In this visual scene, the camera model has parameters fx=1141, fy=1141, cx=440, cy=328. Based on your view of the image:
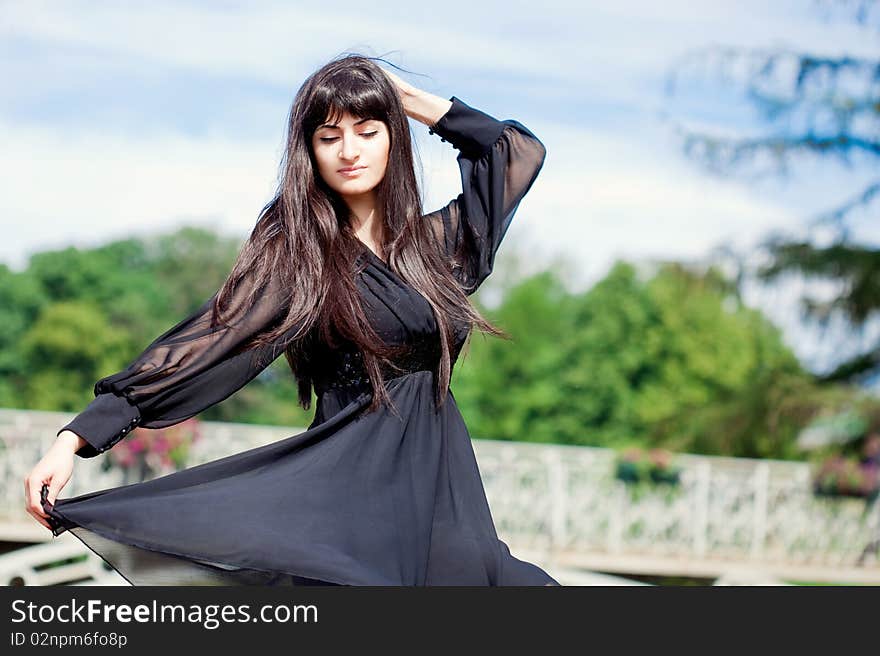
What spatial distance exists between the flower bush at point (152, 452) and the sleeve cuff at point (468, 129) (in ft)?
26.7

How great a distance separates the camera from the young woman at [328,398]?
228cm

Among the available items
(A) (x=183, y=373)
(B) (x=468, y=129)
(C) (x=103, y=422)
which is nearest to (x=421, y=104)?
(B) (x=468, y=129)

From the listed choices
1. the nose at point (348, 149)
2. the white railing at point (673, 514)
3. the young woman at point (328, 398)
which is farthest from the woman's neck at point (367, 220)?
the white railing at point (673, 514)

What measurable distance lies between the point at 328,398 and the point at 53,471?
0.61m

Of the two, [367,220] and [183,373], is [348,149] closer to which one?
[367,220]

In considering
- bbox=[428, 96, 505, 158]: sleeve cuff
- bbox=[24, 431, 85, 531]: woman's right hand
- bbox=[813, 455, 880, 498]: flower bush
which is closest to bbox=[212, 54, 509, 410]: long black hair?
bbox=[428, 96, 505, 158]: sleeve cuff

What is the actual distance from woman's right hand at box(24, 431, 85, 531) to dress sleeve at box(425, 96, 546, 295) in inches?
36.7

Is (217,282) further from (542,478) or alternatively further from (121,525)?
(121,525)

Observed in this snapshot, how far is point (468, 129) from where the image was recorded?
2.67 meters

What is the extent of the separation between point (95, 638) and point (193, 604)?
27 centimetres

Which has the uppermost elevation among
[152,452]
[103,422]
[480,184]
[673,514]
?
[480,184]

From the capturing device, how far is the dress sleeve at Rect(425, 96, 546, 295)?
8.65 feet

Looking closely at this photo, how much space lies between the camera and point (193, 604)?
239cm

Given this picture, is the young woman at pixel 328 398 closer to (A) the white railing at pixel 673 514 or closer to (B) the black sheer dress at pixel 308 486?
(B) the black sheer dress at pixel 308 486
